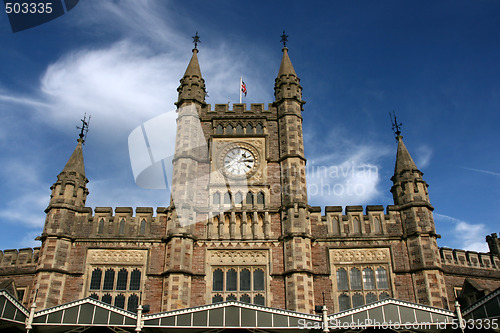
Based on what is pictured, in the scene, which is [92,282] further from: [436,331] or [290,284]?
[436,331]

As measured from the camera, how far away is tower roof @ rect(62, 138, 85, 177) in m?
28.3

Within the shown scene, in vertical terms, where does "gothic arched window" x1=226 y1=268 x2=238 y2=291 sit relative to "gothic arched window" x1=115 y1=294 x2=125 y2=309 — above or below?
above

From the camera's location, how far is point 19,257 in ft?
90.6

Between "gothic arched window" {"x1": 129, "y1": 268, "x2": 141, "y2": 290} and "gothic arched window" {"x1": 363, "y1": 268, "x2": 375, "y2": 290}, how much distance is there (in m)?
12.9

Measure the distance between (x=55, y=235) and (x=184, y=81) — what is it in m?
14.3

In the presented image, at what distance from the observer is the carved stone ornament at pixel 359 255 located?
2530 cm

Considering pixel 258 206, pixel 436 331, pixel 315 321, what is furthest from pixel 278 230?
pixel 436 331

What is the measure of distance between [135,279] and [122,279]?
2.46 feet

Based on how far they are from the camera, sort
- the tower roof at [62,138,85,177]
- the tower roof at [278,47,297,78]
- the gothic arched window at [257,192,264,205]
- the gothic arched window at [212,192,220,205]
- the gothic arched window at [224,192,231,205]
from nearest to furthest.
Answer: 1. the gothic arched window at [212,192,220,205]
2. the gothic arched window at [224,192,231,205]
3. the gothic arched window at [257,192,264,205]
4. the tower roof at [62,138,85,177]
5. the tower roof at [278,47,297,78]

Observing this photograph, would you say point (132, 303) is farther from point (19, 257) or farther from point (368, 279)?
point (368, 279)

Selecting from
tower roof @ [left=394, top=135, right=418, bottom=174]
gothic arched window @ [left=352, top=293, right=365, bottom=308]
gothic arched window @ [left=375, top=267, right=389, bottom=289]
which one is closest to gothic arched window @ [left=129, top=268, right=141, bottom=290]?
gothic arched window @ [left=352, top=293, right=365, bottom=308]

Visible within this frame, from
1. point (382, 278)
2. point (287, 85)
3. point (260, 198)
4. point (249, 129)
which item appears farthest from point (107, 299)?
point (287, 85)

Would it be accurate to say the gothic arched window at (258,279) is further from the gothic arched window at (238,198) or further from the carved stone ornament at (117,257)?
the carved stone ornament at (117,257)

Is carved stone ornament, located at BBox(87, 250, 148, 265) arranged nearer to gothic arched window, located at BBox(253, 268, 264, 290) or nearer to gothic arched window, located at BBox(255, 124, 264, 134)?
gothic arched window, located at BBox(253, 268, 264, 290)
